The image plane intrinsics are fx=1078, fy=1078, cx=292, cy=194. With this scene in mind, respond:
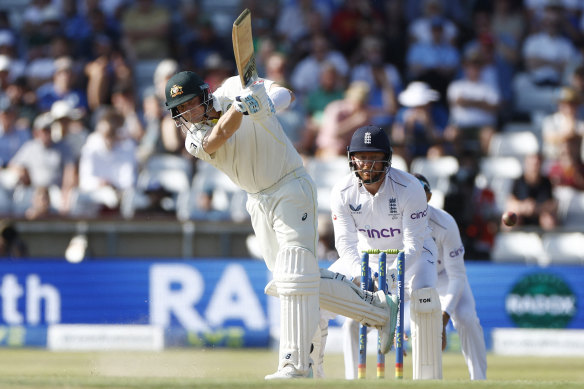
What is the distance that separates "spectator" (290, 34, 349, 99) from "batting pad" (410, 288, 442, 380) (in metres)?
6.70

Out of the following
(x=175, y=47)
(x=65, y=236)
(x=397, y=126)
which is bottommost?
(x=65, y=236)

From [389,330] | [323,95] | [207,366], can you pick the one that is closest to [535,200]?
[323,95]

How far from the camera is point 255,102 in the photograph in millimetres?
5574

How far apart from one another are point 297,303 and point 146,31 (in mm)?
8408

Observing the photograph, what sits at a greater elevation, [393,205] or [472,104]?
[472,104]

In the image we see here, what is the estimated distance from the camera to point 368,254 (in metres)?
6.34

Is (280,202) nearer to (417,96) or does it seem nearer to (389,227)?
(389,227)

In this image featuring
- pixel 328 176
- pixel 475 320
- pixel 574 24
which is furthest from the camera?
pixel 574 24

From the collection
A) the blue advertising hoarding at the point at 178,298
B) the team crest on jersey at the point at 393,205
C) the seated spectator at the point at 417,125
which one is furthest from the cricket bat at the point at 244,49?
the seated spectator at the point at 417,125

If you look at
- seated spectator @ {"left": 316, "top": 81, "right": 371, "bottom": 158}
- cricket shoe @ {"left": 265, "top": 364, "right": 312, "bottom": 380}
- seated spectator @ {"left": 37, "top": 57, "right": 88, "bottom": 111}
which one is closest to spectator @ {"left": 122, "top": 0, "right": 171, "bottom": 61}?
A: seated spectator @ {"left": 37, "top": 57, "right": 88, "bottom": 111}

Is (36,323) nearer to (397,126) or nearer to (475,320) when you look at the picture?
(397,126)

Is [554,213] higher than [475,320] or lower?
higher

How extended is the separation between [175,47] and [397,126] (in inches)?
131

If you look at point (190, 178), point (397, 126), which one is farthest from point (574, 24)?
point (190, 178)
